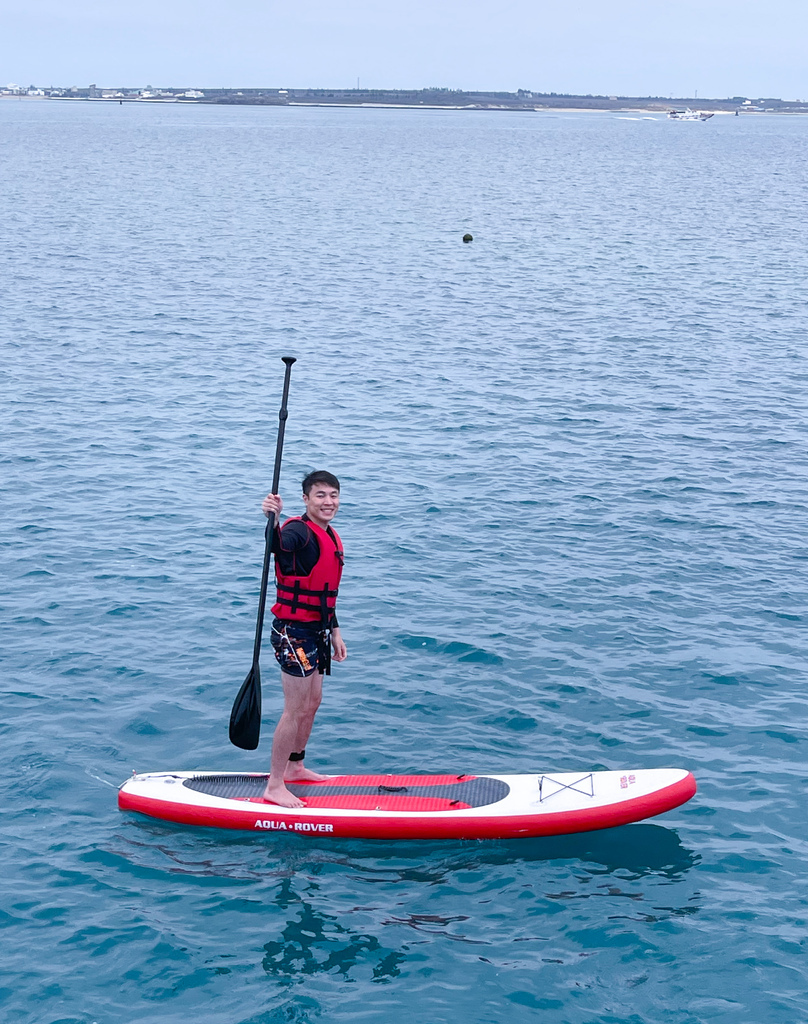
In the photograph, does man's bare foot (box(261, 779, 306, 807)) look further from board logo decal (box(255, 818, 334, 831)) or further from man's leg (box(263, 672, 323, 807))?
board logo decal (box(255, 818, 334, 831))

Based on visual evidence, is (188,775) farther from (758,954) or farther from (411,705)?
(758,954)

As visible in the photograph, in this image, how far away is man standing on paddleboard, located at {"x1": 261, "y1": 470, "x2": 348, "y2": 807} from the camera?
8.17 metres

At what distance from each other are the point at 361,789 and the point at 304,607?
67.5 inches

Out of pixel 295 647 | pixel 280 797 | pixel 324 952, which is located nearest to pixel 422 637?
pixel 280 797

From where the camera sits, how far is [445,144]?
137 m

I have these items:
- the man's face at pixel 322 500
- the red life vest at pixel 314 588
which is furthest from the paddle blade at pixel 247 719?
the man's face at pixel 322 500

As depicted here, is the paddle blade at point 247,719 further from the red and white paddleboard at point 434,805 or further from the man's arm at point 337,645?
the man's arm at point 337,645

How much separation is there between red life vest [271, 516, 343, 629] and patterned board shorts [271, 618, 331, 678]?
3.5 inches

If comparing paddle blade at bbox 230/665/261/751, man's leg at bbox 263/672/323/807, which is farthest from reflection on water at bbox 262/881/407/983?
paddle blade at bbox 230/665/261/751

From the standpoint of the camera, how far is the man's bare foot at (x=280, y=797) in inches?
344

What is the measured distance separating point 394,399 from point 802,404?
7915mm

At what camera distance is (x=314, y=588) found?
8.33m

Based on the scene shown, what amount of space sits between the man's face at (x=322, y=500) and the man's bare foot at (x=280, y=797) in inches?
89.8

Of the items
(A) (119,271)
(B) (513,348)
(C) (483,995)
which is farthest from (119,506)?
(A) (119,271)
